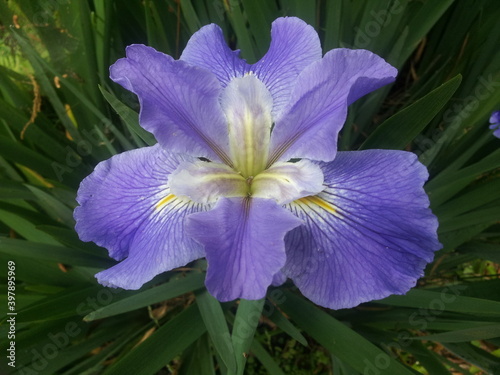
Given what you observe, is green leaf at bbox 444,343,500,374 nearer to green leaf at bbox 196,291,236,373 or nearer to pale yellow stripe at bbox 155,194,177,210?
green leaf at bbox 196,291,236,373

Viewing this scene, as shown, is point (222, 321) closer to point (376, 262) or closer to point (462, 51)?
point (376, 262)

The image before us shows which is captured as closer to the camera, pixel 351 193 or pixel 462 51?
pixel 351 193

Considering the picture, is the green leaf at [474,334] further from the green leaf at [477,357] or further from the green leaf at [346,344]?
the green leaf at [477,357]

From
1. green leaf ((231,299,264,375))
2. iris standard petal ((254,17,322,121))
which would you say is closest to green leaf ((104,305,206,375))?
green leaf ((231,299,264,375))

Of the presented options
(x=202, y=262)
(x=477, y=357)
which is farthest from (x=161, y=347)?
(x=477, y=357)

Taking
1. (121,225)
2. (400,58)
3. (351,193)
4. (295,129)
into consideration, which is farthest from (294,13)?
(121,225)

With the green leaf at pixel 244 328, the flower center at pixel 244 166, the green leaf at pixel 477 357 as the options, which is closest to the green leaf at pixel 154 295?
the green leaf at pixel 244 328

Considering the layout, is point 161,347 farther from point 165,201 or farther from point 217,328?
point 165,201

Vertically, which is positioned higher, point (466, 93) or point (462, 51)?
point (462, 51)
